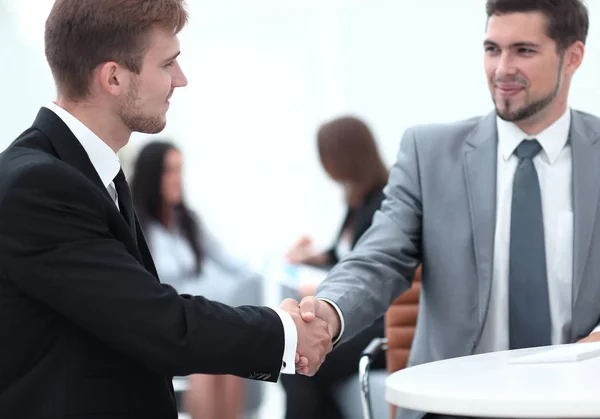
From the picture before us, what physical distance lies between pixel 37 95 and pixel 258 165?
1.67 m

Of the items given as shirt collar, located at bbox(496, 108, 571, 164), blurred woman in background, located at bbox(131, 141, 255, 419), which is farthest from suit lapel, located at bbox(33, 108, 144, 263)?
blurred woman in background, located at bbox(131, 141, 255, 419)

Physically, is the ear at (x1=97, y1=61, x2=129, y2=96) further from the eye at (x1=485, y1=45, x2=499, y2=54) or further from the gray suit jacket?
the eye at (x1=485, y1=45, x2=499, y2=54)

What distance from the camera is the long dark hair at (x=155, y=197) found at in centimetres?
457

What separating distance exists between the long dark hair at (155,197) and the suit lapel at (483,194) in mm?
2321

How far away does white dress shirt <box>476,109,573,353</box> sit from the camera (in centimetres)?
235

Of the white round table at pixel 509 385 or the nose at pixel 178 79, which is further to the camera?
the nose at pixel 178 79

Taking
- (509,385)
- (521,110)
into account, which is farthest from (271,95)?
(509,385)

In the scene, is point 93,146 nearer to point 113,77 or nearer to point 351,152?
point 113,77

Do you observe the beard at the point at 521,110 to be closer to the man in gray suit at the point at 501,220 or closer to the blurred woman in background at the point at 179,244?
the man in gray suit at the point at 501,220

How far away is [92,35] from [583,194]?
4.06 ft

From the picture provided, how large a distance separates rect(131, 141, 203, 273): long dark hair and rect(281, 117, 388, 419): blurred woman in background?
0.51 meters

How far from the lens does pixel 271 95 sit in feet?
23.9

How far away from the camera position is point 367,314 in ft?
7.70

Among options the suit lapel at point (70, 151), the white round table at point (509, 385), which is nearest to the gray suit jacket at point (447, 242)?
the white round table at point (509, 385)
